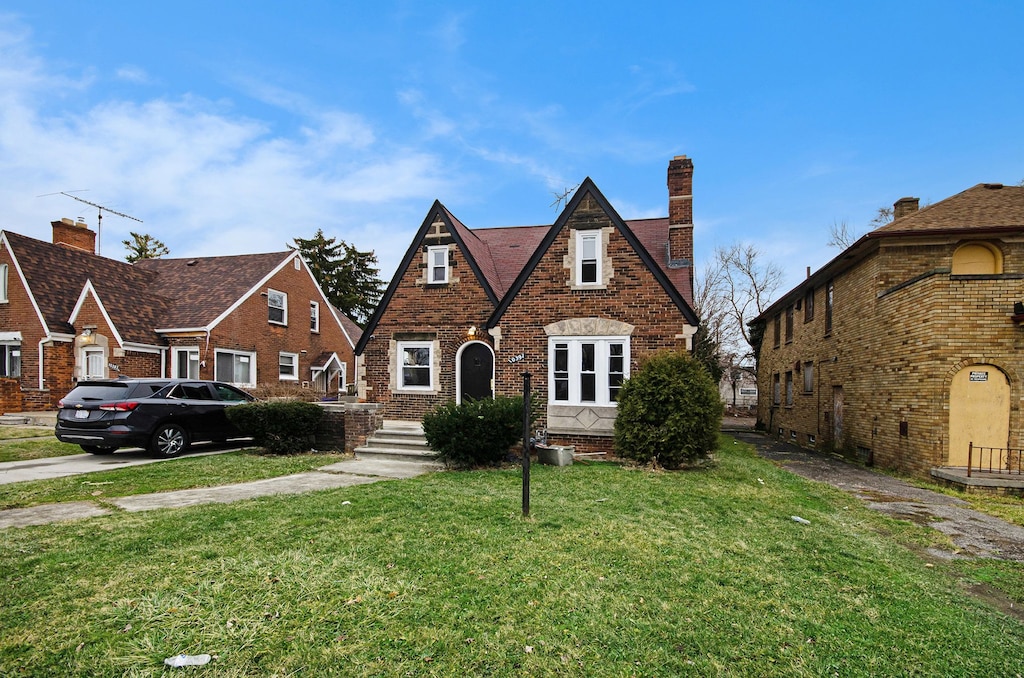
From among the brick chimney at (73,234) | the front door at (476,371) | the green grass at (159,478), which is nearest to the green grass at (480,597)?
the green grass at (159,478)

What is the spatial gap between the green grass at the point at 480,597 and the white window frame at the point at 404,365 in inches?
328

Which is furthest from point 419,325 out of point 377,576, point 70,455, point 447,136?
point 377,576

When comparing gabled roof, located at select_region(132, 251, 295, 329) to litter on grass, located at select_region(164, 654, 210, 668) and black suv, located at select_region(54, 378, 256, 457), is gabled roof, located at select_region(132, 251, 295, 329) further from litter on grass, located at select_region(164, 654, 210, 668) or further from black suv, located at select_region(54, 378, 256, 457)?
litter on grass, located at select_region(164, 654, 210, 668)

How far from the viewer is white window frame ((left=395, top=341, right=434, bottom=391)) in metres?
15.3

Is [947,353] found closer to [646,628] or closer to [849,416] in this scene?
[849,416]

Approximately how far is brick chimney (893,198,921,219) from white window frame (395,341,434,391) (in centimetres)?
1570

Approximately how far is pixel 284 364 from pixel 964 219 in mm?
25065

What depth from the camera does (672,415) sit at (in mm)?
10688

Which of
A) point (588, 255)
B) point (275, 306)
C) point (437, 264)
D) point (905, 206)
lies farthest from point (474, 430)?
point (275, 306)

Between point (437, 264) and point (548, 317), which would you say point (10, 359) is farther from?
point (548, 317)

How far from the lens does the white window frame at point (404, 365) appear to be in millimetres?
15273

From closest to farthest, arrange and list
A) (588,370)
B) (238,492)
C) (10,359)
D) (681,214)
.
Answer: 1. (238,492)
2. (588,370)
3. (681,214)
4. (10,359)

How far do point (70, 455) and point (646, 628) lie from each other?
13995 mm

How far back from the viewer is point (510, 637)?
11.6 ft
